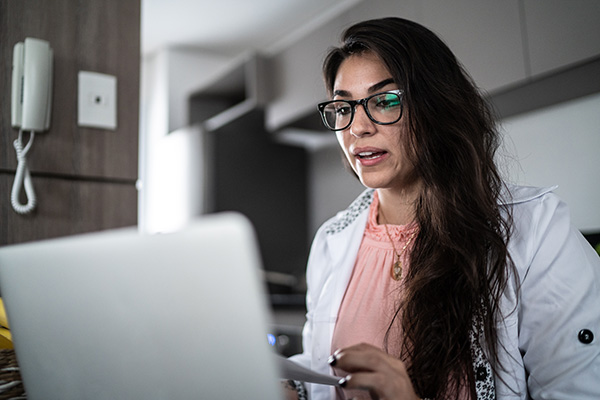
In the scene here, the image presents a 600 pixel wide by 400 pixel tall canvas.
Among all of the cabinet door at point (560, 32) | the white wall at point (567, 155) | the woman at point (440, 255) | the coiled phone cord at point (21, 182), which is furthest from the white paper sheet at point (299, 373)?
the cabinet door at point (560, 32)

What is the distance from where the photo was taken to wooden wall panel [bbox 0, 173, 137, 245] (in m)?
1.26

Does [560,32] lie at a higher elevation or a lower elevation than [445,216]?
higher

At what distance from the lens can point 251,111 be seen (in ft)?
10.9

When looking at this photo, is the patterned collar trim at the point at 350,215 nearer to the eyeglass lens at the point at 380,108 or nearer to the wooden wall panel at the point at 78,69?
the eyeglass lens at the point at 380,108

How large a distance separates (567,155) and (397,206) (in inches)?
37.1

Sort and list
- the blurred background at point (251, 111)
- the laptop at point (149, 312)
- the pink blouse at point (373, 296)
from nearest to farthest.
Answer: the laptop at point (149, 312) < the pink blouse at point (373, 296) < the blurred background at point (251, 111)

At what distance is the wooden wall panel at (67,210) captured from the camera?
126cm

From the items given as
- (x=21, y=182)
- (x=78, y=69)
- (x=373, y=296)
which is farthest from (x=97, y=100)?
(x=373, y=296)

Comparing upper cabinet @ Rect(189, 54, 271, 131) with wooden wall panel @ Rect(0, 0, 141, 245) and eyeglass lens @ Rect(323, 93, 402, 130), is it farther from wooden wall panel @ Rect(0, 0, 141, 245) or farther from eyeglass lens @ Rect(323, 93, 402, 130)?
eyeglass lens @ Rect(323, 93, 402, 130)

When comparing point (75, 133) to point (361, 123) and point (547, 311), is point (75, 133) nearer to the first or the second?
point (361, 123)

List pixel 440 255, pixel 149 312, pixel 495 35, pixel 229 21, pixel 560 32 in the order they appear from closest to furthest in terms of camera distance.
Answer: pixel 149 312 < pixel 440 255 < pixel 560 32 < pixel 495 35 < pixel 229 21

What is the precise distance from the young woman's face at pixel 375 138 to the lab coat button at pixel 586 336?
490 millimetres

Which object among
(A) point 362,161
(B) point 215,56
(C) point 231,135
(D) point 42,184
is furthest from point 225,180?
(A) point 362,161

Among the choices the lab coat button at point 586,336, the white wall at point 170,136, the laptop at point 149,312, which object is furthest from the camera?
the white wall at point 170,136
